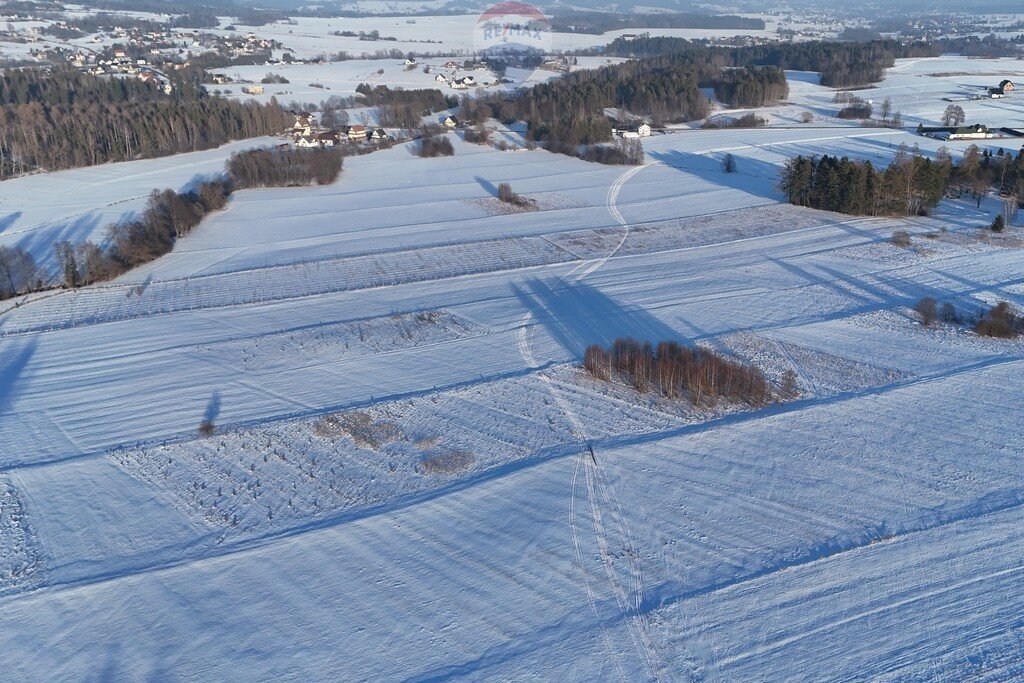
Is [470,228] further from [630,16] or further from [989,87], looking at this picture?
[630,16]

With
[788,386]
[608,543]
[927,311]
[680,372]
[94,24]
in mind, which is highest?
[94,24]

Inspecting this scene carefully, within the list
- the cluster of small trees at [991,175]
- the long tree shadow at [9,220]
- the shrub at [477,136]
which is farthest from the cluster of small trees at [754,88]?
A: the long tree shadow at [9,220]

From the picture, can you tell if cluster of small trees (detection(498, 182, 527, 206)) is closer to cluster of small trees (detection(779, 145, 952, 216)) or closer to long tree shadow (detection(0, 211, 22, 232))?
cluster of small trees (detection(779, 145, 952, 216))

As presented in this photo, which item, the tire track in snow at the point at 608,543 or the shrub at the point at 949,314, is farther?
the shrub at the point at 949,314

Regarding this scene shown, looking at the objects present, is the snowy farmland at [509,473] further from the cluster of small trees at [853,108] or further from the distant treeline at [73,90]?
the distant treeline at [73,90]

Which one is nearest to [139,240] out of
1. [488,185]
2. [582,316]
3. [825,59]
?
[488,185]

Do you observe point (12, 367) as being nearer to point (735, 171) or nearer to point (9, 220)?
point (9, 220)
